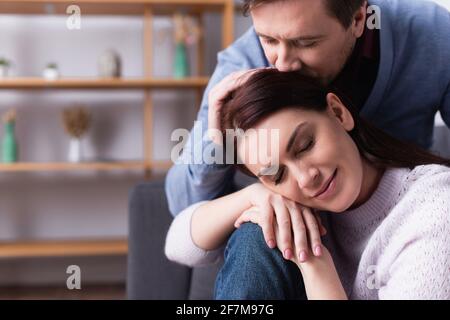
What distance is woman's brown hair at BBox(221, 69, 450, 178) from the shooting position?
0.84 meters

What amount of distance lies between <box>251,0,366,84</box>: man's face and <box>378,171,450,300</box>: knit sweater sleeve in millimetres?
260

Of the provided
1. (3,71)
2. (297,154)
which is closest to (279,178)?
(297,154)

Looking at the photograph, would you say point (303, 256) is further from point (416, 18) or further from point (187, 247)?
point (416, 18)

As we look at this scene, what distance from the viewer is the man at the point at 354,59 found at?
0.91 meters

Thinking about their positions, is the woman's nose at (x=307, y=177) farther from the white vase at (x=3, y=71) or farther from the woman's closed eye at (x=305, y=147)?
the white vase at (x=3, y=71)

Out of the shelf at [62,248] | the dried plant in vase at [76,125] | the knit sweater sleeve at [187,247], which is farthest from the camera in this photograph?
the dried plant in vase at [76,125]

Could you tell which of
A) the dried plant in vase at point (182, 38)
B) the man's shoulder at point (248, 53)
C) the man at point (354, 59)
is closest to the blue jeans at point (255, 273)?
the man at point (354, 59)

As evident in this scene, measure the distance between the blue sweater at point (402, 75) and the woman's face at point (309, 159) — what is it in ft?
0.82

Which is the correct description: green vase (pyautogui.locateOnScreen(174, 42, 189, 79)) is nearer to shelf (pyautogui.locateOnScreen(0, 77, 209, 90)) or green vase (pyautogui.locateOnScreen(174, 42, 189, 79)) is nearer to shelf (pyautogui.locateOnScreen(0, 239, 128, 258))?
shelf (pyautogui.locateOnScreen(0, 77, 209, 90))

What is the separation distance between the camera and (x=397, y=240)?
0.78m

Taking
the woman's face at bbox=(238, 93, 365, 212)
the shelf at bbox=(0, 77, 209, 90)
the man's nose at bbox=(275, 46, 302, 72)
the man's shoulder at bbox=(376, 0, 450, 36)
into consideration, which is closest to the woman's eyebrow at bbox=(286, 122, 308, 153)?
the woman's face at bbox=(238, 93, 365, 212)

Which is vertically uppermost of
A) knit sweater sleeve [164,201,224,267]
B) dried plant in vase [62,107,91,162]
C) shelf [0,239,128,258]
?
knit sweater sleeve [164,201,224,267]
